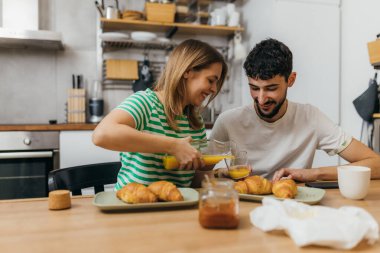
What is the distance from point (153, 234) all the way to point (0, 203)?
52 centimetres

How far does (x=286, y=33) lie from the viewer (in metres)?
2.89

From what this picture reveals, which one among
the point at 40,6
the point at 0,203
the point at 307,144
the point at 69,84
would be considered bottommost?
the point at 0,203

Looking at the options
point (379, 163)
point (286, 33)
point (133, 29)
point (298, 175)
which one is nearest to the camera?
point (298, 175)

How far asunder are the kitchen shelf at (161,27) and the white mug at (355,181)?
2242mm

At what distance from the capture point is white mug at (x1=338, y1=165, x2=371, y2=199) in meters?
1.01

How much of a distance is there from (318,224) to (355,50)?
2.69 metres

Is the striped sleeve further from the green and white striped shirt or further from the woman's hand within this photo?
the woman's hand

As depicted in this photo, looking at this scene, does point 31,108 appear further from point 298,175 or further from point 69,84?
point 298,175

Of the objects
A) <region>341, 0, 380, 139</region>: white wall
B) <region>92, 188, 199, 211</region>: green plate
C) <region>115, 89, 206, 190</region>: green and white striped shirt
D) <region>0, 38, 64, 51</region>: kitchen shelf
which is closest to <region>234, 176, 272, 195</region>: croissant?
<region>92, 188, 199, 211</region>: green plate

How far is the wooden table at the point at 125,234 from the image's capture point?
657mm

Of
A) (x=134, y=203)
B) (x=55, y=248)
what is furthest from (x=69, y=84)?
(x=55, y=248)

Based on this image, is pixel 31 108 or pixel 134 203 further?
pixel 31 108

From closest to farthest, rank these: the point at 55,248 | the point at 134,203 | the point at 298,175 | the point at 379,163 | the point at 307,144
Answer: the point at 55,248
the point at 134,203
the point at 298,175
the point at 379,163
the point at 307,144

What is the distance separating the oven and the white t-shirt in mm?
1344
